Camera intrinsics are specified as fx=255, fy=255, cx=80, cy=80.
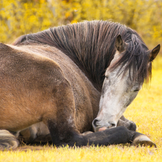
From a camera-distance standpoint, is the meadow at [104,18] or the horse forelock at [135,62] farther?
the horse forelock at [135,62]

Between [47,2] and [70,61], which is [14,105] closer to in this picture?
[70,61]

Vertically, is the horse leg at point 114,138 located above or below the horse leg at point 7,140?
above

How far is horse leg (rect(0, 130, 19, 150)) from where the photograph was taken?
2.86 m

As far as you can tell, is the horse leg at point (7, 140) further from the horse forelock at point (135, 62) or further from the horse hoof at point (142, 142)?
the horse forelock at point (135, 62)

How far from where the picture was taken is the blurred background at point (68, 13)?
14242 mm

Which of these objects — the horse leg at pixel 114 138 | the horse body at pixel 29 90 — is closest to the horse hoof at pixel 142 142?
the horse leg at pixel 114 138

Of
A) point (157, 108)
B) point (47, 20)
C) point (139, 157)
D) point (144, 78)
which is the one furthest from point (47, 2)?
point (139, 157)

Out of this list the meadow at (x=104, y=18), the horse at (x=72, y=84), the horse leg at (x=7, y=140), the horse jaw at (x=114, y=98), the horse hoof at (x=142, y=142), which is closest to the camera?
the meadow at (x=104, y=18)

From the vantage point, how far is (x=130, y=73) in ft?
11.8

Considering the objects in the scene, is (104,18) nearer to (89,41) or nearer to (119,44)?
(89,41)

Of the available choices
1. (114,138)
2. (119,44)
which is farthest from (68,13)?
(114,138)

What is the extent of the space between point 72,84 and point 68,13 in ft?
39.3

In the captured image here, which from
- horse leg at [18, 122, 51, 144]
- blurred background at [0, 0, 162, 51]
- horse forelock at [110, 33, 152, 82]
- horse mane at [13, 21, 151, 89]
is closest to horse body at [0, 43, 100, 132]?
horse leg at [18, 122, 51, 144]

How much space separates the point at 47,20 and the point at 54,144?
12525mm
